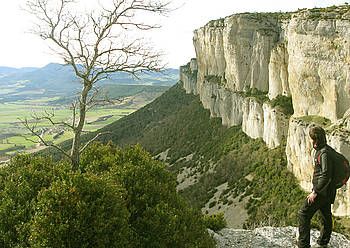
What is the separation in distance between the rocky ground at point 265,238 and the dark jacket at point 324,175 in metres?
3.91

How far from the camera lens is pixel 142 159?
13.8 m

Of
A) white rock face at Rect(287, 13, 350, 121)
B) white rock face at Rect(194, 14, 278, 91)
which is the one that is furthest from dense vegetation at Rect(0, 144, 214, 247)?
white rock face at Rect(194, 14, 278, 91)

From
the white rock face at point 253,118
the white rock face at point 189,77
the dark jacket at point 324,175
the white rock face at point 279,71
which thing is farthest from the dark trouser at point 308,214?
the white rock face at point 189,77

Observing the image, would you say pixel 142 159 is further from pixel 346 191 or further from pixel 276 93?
pixel 276 93

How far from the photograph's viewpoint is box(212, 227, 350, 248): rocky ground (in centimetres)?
1373

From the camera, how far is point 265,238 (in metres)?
15.0

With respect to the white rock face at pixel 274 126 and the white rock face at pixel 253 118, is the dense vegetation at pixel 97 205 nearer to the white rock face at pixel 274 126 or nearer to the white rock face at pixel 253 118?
the white rock face at pixel 274 126

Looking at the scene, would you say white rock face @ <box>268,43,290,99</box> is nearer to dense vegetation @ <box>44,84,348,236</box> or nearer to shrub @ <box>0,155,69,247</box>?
dense vegetation @ <box>44,84,348,236</box>

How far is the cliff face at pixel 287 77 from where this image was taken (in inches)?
1219

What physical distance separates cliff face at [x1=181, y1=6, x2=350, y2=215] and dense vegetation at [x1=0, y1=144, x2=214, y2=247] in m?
18.0

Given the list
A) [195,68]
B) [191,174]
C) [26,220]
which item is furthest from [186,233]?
[195,68]

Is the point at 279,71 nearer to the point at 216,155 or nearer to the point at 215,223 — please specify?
the point at 216,155

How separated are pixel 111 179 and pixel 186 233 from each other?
2.79m

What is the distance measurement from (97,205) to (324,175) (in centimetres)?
564
